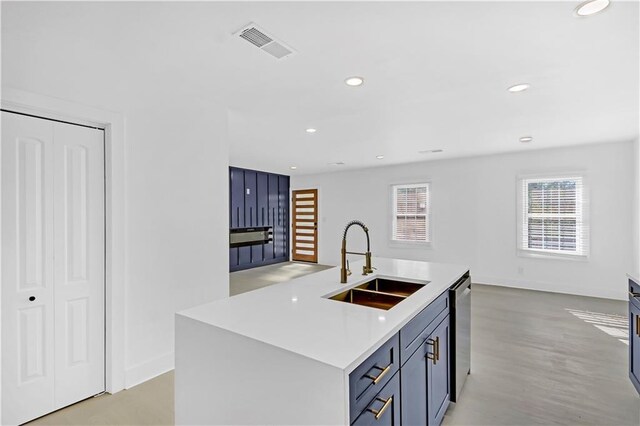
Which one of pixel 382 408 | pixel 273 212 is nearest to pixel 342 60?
pixel 382 408

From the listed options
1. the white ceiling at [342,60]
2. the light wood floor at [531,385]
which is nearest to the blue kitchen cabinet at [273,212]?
the white ceiling at [342,60]

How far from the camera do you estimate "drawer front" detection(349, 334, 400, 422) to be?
1.11m

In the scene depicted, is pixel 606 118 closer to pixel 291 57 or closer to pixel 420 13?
pixel 420 13

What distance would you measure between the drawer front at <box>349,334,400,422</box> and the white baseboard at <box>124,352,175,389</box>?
2186 mm

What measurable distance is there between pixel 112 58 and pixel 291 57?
1.21m

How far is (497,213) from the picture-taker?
6.11 meters

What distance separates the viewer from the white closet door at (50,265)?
6.79 ft

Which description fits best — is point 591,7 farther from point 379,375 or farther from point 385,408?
point 385,408

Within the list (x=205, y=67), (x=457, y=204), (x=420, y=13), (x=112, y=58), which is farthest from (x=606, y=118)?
(x=112, y=58)

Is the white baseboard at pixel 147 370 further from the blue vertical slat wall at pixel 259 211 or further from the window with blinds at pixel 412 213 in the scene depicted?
the window with blinds at pixel 412 213

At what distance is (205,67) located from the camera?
7.73 feet

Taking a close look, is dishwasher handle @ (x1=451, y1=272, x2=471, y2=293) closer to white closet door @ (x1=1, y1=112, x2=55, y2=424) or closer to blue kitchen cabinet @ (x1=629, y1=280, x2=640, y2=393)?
blue kitchen cabinet @ (x1=629, y1=280, x2=640, y2=393)

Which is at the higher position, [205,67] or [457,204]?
[205,67]

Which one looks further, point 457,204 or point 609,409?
point 457,204
